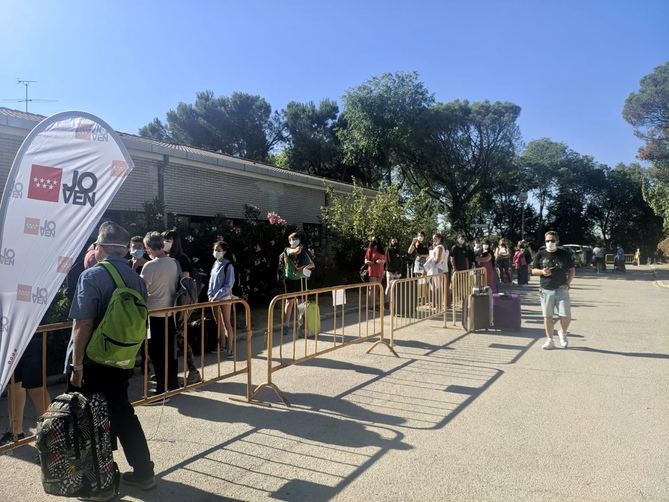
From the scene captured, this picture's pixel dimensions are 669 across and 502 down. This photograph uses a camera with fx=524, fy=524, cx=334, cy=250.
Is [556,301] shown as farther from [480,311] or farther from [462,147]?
[462,147]

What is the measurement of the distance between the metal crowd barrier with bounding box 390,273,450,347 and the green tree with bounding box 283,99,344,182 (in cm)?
2799

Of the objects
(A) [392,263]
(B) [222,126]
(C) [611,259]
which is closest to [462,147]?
(B) [222,126]

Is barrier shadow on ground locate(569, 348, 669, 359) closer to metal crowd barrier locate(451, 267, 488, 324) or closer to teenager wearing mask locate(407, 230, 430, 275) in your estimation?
metal crowd barrier locate(451, 267, 488, 324)

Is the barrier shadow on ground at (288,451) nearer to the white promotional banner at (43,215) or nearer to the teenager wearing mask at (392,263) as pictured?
the white promotional banner at (43,215)

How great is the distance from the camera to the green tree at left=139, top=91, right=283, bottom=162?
40.0m

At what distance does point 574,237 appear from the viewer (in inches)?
2110

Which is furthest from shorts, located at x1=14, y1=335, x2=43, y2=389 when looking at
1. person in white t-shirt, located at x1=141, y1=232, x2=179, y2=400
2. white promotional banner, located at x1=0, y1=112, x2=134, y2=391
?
person in white t-shirt, located at x1=141, y1=232, x2=179, y2=400

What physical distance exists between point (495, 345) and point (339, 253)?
27.8ft

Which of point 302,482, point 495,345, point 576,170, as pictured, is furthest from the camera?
point 576,170

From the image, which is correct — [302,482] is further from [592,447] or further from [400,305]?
[400,305]

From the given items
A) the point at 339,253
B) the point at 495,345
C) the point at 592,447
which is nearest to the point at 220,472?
the point at 592,447

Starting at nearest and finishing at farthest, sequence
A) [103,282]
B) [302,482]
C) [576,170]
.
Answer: [103,282]
[302,482]
[576,170]

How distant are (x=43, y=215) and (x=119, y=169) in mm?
693

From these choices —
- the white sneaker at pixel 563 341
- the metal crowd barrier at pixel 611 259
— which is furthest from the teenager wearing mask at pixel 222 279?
the metal crowd barrier at pixel 611 259
